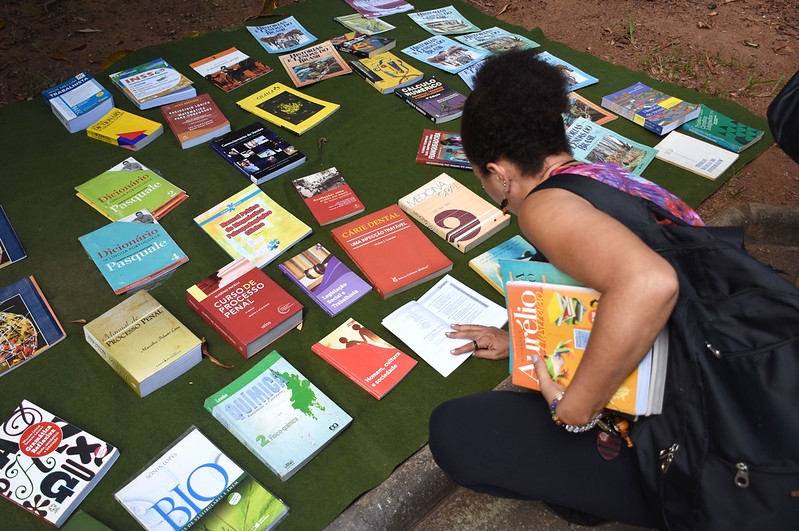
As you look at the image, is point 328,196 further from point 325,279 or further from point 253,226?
point 325,279

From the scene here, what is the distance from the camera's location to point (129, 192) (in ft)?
9.12

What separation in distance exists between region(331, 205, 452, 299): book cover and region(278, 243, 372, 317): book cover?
68 mm

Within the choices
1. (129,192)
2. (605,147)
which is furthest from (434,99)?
(129,192)

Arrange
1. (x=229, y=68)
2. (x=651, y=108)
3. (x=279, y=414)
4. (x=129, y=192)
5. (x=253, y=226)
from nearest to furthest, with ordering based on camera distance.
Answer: (x=279, y=414) < (x=253, y=226) < (x=129, y=192) < (x=651, y=108) < (x=229, y=68)

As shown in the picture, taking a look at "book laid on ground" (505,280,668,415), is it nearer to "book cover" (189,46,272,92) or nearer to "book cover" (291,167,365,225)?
"book cover" (291,167,365,225)

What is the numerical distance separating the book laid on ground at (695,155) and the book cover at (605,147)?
0.36 ft

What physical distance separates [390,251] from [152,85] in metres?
1.82

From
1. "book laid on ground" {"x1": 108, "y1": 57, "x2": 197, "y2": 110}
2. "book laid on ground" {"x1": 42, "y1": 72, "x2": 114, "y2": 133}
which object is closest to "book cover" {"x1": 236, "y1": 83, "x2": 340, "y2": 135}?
"book laid on ground" {"x1": 108, "y1": 57, "x2": 197, "y2": 110}

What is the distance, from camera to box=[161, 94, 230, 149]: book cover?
311 cm

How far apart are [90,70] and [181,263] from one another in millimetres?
2133

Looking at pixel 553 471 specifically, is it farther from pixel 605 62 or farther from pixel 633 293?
pixel 605 62

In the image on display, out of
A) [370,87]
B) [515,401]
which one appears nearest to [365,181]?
[370,87]

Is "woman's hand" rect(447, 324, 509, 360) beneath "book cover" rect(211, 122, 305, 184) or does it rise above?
beneath

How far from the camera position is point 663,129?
10.9ft
